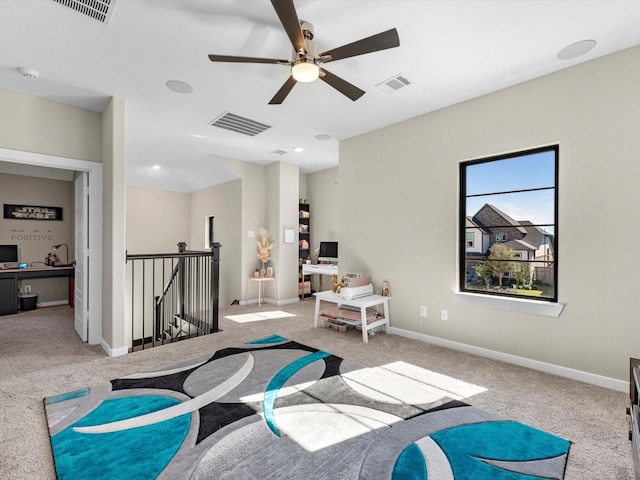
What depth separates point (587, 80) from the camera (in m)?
2.75

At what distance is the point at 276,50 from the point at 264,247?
4.10 m

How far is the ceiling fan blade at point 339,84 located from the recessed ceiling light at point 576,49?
171 cm

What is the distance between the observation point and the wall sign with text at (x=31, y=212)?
5.86 meters

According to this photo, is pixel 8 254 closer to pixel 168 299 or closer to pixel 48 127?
pixel 168 299

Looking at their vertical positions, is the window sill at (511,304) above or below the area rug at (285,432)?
above

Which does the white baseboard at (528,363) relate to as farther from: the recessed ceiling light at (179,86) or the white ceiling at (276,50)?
the recessed ceiling light at (179,86)

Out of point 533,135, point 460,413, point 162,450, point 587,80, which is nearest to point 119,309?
point 162,450

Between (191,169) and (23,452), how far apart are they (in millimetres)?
5467

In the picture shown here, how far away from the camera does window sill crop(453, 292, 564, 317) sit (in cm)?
289

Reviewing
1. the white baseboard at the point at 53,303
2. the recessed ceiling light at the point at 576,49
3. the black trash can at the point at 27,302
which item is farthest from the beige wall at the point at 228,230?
the recessed ceiling light at the point at 576,49

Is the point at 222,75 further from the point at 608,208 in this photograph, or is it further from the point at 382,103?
the point at 608,208

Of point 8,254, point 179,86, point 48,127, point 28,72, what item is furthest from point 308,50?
point 8,254

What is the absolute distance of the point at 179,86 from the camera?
10.3 ft

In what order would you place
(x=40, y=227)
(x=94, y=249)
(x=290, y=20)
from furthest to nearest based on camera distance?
(x=40, y=227), (x=94, y=249), (x=290, y=20)
